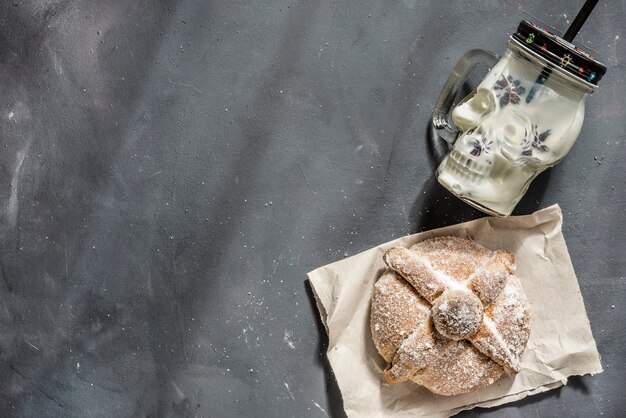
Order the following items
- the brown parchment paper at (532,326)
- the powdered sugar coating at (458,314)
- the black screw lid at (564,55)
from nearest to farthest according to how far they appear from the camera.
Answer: the black screw lid at (564,55) → the powdered sugar coating at (458,314) → the brown parchment paper at (532,326)

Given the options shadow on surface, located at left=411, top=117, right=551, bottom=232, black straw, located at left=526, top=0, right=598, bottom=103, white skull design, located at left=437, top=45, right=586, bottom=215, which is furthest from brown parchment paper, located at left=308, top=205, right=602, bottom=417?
black straw, located at left=526, top=0, right=598, bottom=103

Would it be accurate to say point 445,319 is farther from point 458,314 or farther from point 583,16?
point 583,16

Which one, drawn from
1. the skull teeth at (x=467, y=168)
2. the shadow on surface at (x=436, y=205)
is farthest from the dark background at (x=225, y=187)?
the skull teeth at (x=467, y=168)

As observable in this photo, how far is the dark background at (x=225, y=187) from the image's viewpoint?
4.04ft

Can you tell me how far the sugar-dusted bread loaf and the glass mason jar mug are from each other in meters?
0.11

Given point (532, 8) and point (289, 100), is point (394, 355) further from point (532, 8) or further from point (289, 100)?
point (532, 8)

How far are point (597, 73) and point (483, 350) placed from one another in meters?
0.48

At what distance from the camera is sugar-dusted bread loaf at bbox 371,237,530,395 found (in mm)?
1133

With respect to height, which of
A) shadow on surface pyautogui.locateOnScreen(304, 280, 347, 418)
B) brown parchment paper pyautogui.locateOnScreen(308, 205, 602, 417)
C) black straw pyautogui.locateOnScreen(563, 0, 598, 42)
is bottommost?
shadow on surface pyautogui.locateOnScreen(304, 280, 347, 418)

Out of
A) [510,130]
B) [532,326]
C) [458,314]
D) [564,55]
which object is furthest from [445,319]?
[564,55]

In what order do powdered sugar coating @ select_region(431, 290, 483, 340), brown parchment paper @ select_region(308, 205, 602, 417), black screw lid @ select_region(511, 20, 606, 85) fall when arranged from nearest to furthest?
black screw lid @ select_region(511, 20, 606, 85) < powdered sugar coating @ select_region(431, 290, 483, 340) < brown parchment paper @ select_region(308, 205, 602, 417)

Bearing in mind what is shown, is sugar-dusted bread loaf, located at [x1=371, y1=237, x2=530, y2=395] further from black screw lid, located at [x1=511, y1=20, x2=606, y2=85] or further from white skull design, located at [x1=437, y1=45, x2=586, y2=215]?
black screw lid, located at [x1=511, y1=20, x2=606, y2=85]

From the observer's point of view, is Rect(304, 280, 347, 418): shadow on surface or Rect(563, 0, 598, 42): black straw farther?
Rect(304, 280, 347, 418): shadow on surface

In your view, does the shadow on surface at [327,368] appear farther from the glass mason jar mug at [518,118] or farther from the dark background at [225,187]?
the glass mason jar mug at [518,118]
